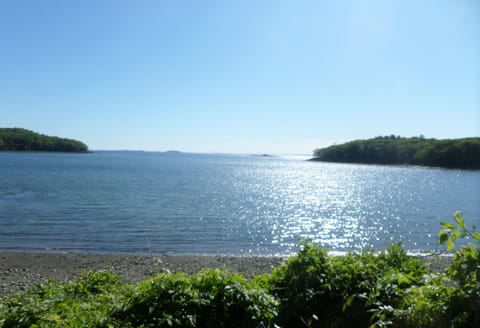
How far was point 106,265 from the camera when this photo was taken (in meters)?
15.6

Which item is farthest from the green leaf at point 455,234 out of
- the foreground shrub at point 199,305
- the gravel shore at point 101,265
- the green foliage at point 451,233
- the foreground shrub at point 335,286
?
the gravel shore at point 101,265

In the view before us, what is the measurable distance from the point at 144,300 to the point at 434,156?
515 feet

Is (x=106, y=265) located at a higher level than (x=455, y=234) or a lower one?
lower

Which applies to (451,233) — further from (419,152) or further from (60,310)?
(419,152)

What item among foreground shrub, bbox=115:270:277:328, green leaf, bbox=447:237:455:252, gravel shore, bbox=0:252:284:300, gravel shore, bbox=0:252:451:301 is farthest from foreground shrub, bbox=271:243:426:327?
gravel shore, bbox=0:252:451:301

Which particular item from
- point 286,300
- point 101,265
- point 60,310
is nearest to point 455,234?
point 286,300

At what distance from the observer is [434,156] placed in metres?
139

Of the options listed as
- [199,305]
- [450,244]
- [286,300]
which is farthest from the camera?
[286,300]

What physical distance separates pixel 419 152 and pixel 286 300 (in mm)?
166254

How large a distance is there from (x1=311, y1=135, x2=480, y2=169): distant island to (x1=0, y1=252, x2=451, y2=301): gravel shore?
128m

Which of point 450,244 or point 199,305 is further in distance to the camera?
point 199,305

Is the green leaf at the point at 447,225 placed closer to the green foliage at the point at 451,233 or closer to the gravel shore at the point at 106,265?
the green foliage at the point at 451,233

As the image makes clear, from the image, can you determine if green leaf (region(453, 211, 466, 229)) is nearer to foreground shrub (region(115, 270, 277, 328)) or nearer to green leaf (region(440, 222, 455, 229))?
green leaf (region(440, 222, 455, 229))

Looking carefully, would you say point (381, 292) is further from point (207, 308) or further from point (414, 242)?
point (414, 242)
